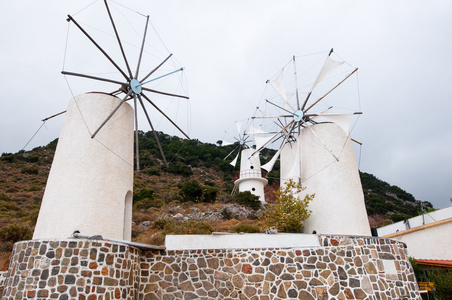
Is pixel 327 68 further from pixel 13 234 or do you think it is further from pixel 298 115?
pixel 13 234

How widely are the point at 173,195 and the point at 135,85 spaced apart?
17022 mm

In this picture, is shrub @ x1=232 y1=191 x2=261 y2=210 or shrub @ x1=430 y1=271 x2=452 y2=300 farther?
shrub @ x1=232 y1=191 x2=261 y2=210

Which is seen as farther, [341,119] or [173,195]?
[173,195]

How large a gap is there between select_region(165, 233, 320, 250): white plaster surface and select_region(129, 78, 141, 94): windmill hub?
495 cm

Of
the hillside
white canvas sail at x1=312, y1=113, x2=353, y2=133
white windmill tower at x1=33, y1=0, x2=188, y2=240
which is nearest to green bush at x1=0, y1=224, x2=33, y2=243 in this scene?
the hillside

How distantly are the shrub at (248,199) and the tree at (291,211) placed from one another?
12003 millimetres

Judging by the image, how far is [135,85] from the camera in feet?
35.7

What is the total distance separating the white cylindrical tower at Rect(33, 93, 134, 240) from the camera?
26.7 ft

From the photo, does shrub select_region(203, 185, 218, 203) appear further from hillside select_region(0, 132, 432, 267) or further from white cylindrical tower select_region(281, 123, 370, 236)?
white cylindrical tower select_region(281, 123, 370, 236)

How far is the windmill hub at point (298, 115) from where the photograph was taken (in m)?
13.6

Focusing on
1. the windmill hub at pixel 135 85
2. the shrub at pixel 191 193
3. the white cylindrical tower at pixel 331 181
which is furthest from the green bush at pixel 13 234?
the shrub at pixel 191 193

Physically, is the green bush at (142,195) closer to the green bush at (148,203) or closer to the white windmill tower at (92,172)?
the green bush at (148,203)

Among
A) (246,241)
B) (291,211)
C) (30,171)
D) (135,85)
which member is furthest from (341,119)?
(30,171)

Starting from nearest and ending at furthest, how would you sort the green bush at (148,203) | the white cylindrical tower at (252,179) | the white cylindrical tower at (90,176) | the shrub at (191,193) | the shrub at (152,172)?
the white cylindrical tower at (90,176) → the green bush at (148,203) → the shrub at (191,193) → the white cylindrical tower at (252,179) → the shrub at (152,172)
